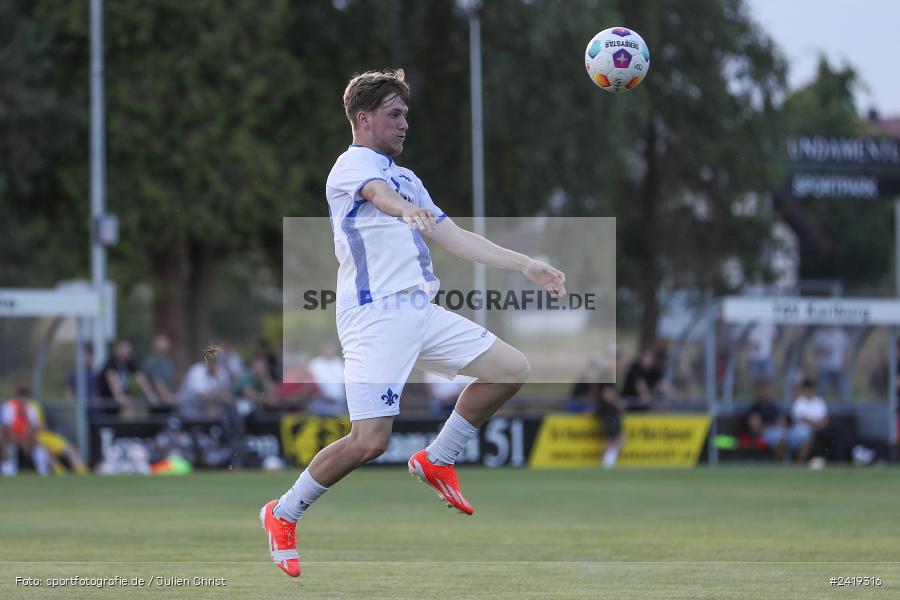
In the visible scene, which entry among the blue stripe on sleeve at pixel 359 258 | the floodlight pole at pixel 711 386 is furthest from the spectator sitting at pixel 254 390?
the blue stripe on sleeve at pixel 359 258

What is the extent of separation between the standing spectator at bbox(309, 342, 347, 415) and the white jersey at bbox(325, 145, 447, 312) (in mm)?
14566

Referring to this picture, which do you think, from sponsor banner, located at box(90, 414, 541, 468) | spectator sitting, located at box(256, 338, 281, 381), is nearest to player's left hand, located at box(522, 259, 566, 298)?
sponsor banner, located at box(90, 414, 541, 468)

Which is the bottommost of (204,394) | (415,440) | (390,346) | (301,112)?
(415,440)

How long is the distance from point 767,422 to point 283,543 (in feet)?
54.2

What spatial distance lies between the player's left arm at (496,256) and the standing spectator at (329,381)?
47.8 ft

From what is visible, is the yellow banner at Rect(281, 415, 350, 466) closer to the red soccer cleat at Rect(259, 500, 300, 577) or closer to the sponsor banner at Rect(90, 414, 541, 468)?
the sponsor banner at Rect(90, 414, 541, 468)

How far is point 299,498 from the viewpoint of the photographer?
8.23 metres

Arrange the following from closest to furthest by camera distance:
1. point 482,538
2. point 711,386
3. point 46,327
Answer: point 482,538 < point 711,386 < point 46,327

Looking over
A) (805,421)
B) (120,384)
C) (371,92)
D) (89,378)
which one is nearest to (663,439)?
(805,421)

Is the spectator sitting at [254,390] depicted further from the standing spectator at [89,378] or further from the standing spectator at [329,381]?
the standing spectator at [89,378]

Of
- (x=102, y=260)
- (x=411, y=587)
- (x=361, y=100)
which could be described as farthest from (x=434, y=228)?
(x=102, y=260)

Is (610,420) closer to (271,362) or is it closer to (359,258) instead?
(271,362)

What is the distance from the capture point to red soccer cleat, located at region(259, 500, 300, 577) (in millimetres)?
8070

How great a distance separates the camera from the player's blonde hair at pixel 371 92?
8.20m
